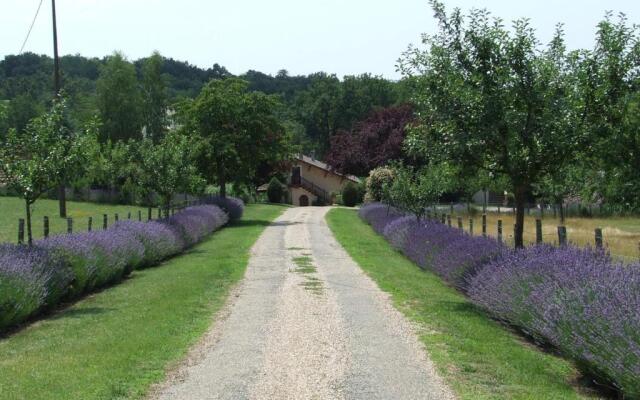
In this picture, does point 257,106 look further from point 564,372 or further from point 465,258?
point 564,372

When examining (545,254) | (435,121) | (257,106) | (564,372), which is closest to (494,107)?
(435,121)

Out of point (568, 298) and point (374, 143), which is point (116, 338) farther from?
point (374, 143)

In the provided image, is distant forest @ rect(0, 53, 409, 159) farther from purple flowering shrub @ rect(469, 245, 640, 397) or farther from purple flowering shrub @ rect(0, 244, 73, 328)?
purple flowering shrub @ rect(469, 245, 640, 397)

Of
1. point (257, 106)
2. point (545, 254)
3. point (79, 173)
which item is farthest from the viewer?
point (257, 106)

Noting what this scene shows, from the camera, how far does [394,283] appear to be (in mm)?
16094

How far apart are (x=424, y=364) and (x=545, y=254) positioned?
3963 mm

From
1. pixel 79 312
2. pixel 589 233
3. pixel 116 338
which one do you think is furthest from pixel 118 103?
pixel 116 338

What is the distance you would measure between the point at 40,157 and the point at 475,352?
34.8ft

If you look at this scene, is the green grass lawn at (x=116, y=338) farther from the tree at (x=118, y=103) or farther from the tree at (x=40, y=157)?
the tree at (x=118, y=103)

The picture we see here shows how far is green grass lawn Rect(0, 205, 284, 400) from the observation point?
7398 millimetres

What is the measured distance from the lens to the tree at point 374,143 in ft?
224

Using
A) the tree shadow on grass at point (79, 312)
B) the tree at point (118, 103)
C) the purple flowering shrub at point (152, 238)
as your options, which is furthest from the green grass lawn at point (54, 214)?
the tree at point (118, 103)

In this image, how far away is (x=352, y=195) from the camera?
72.8m

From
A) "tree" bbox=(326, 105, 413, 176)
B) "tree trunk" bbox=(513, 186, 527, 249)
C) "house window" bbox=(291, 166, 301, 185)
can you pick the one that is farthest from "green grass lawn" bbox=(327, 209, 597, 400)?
"house window" bbox=(291, 166, 301, 185)
